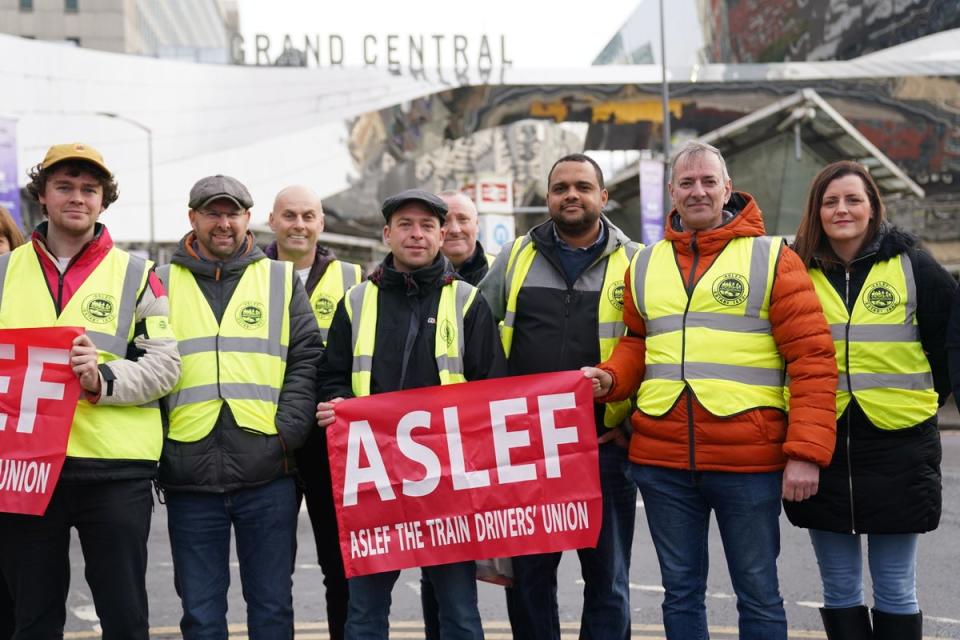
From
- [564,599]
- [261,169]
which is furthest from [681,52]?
[564,599]

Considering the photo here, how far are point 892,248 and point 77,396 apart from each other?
3.20 m

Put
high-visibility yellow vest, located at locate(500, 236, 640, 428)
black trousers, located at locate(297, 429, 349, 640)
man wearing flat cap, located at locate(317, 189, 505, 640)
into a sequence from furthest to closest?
1. black trousers, located at locate(297, 429, 349, 640)
2. high-visibility yellow vest, located at locate(500, 236, 640, 428)
3. man wearing flat cap, located at locate(317, 189, 505, 640)

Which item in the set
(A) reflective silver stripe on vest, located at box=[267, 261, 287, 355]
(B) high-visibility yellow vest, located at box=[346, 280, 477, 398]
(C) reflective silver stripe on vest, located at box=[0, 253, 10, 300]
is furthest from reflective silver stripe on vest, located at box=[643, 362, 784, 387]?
(C) reflective silver stripe on vest, located at box=[0, 253, 10, 300]

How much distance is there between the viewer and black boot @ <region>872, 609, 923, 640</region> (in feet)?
12.9

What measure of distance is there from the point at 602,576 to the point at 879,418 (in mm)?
1391

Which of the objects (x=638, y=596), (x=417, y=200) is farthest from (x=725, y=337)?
(x=638, y=596)

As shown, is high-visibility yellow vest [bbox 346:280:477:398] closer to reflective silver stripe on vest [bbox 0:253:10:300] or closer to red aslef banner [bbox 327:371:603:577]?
red aslef banner [bbox 327:371:603:577]

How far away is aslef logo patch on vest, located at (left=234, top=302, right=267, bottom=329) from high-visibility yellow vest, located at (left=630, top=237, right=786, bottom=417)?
5.33 ft

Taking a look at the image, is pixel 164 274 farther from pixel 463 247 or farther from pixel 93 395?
pixel 463 247

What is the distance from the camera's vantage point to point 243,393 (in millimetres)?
4176

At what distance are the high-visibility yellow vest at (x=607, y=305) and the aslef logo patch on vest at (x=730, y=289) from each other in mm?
641

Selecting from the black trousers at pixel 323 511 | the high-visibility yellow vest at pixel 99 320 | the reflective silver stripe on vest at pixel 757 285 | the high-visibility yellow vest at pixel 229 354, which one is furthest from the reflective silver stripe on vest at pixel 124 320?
the reflective silver stripe on vest at pixel 757 285

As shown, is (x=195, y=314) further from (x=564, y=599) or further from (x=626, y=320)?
(x=564, y=599)

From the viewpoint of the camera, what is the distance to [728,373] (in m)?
3.92
